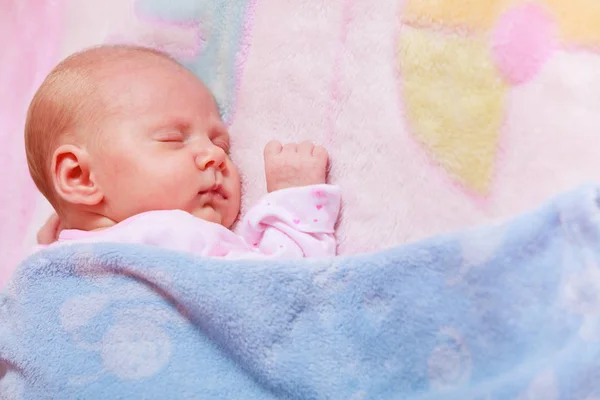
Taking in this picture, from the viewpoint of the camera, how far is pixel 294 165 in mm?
1095

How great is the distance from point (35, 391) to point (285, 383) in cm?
33

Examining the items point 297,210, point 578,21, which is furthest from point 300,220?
point 578,21

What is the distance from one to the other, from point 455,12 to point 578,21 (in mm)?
170

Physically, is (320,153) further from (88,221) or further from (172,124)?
(88,221)

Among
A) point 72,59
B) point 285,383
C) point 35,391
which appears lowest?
point 35,391

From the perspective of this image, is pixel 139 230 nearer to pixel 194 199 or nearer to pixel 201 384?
pixel 194 199

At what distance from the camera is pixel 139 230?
103 cm

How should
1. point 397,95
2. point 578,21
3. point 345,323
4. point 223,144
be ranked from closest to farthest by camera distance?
point 345,323 → point 578,21 → point 397,95 → point 223,144

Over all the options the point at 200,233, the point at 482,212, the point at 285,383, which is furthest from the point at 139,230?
the point at 482,212

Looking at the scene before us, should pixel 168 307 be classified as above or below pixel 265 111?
below

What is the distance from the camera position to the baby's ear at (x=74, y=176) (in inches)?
43.6

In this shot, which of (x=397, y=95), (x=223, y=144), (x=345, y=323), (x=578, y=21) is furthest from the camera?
(x=223, y=144)

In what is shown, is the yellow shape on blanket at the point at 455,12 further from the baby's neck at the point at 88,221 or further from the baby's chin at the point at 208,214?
the baby's neck at the point at 88,221

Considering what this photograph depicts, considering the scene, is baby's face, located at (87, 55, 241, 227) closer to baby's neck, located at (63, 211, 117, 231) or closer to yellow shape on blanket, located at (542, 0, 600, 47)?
baby's neck, located at (63, 211, 117, 231)
